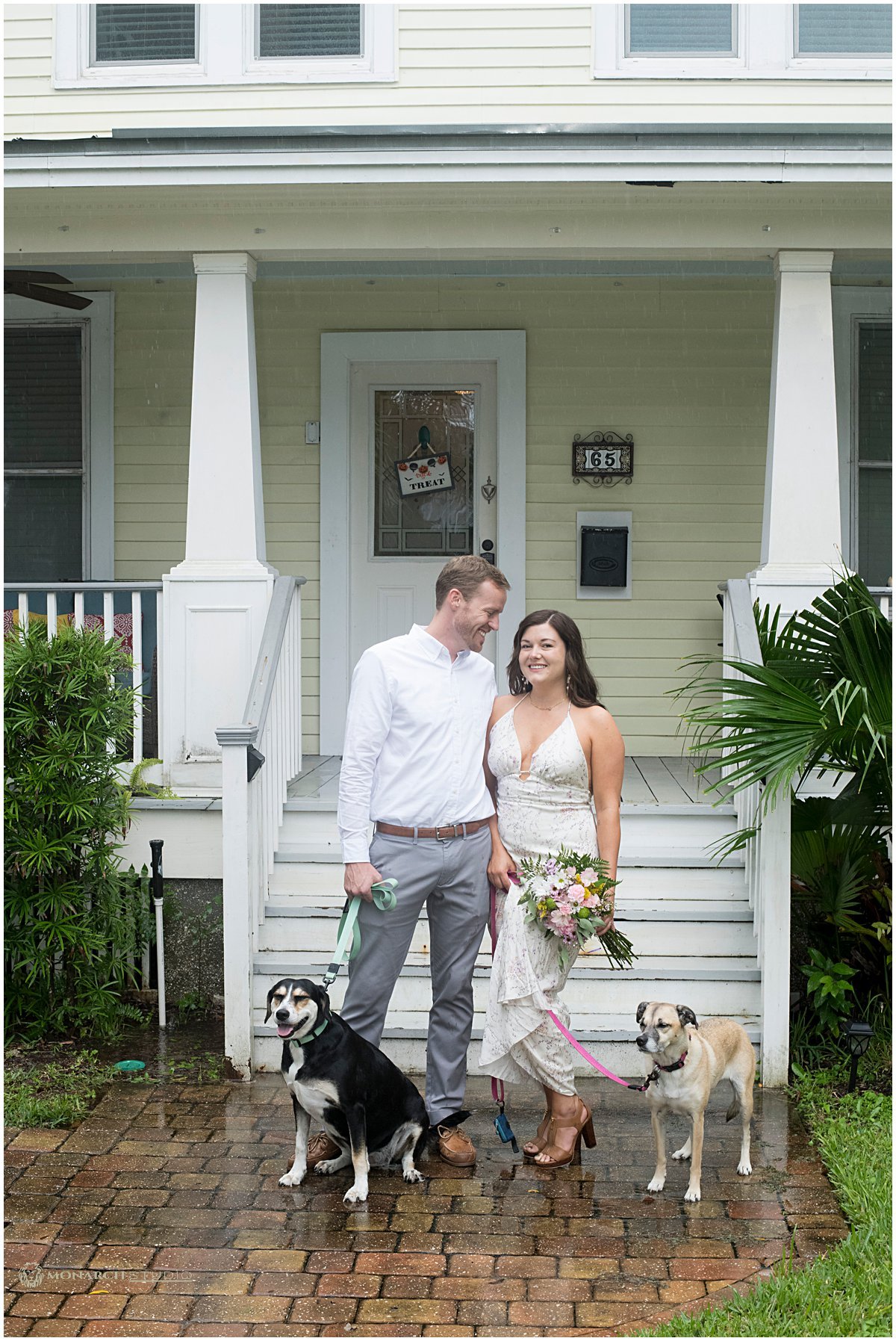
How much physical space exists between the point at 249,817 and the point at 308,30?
4.61 meters

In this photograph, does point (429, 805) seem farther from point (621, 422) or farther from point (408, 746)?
point (621, 422)

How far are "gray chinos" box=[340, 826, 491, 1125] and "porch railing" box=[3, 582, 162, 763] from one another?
2212 millimetres

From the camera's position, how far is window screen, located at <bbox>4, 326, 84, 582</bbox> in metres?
8.41

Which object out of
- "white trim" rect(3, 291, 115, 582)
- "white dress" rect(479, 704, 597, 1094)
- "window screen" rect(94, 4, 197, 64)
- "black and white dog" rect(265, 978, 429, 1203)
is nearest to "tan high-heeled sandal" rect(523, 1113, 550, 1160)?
"white dress" rect(479, 704, 597, 1094)

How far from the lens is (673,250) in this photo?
666 centimetres

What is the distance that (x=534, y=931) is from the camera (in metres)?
4.29

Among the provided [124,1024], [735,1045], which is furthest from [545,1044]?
[124,1024]

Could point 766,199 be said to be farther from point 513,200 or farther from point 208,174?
point 208,174

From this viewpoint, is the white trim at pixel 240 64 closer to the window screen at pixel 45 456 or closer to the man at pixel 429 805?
the window screen at pixel 45 456

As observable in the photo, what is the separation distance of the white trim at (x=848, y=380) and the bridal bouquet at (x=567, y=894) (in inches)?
179

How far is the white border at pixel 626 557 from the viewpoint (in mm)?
8062

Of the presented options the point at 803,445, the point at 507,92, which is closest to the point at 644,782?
the point at 803,445

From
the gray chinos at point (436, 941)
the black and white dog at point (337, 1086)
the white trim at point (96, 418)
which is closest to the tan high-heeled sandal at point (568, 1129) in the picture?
the gray chinos at point (436, 941)

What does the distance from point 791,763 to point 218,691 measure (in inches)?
122
